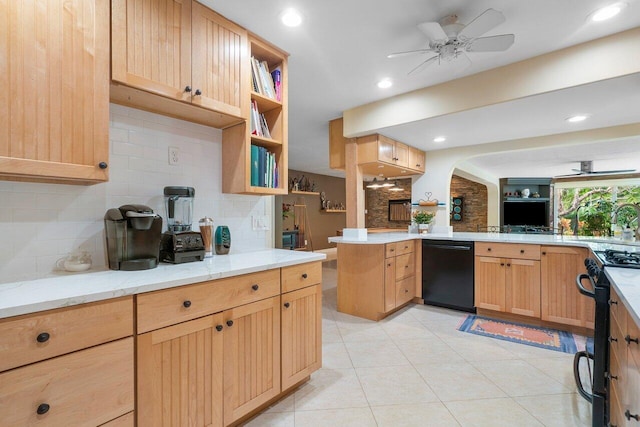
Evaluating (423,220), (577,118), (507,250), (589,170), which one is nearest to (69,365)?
(507,250)

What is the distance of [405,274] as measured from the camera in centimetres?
362

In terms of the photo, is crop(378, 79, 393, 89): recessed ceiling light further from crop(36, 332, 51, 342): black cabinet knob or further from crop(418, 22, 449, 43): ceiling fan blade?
crop(36, 332, 51, 342): black cabinet knob

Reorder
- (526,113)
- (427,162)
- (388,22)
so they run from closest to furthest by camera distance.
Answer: (388,22)
(526,113)
(427,162)

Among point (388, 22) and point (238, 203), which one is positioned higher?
point (388, 22)

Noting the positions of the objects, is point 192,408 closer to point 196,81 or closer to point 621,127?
point 196,81

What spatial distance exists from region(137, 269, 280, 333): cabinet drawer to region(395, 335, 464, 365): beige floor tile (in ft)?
4.87

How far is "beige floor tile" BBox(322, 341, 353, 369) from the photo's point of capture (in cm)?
228

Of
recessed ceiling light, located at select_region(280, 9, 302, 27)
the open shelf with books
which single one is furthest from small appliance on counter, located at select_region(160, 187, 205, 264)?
recessed ceiling light, located at select_region(280, 9, 302, 27)

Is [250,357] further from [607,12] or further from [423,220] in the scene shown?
[423,220]

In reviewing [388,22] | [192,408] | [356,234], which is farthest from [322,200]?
[192,408]

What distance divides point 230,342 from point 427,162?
4.12 metres

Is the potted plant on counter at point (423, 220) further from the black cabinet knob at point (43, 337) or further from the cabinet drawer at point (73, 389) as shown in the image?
the black cabinet knob at point (43, 337)

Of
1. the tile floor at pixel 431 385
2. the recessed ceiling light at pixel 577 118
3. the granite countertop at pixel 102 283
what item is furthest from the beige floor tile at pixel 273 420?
the recessed ceiling light at pixel 577 118

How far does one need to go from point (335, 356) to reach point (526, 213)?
8.19 meters
